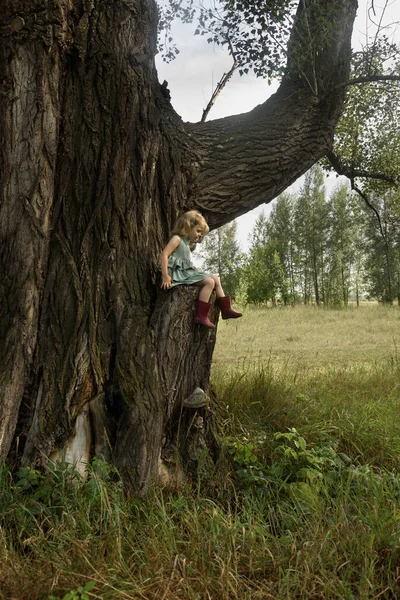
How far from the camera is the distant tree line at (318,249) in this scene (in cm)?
3938

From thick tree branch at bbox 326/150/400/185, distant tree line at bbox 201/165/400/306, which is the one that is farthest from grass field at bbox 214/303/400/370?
distant tree line at bbox 201/165/400/306

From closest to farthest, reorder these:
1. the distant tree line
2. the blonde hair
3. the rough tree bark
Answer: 1. the rough tree bark
2. the blonde hair
3. the distant tree line

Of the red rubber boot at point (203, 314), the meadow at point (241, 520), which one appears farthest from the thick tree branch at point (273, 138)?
the meadow at point (241, 520)

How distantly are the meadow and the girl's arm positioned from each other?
1473mm

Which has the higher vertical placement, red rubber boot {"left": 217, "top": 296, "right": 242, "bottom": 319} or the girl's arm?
the girl's arm

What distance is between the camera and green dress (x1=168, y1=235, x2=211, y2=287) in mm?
4469

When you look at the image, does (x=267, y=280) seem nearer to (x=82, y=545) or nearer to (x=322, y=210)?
(x=322, y=210)

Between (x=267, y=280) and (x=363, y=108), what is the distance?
2832 cm

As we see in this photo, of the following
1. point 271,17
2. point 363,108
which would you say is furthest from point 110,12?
point 363,108

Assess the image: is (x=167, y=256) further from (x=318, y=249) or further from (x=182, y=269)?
(x=318, y=249)

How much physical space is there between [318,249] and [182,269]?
4218cm

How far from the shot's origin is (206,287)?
440cm

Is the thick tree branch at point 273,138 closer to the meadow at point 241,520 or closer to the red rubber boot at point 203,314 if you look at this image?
the red rubber boot at point 203,314

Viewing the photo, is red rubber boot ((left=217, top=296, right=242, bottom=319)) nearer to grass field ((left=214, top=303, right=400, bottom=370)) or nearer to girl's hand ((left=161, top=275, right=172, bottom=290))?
girl's hand ((left=161, top=275, right=172, bottom=290))
